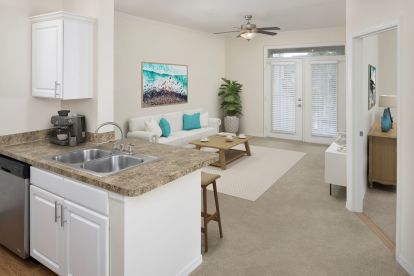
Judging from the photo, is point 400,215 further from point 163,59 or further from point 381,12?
point 163,59

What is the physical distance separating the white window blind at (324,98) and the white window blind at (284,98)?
516 millimetres

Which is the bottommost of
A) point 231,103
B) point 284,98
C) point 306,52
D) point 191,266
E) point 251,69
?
point 191,266

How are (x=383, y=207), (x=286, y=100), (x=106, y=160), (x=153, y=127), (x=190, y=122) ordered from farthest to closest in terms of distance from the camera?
(x=286, y=100)
(x=190, y=122)
(x=153, y=127)
(x=383, y=207)
(x=106, y=160)

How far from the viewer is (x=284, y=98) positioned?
827cm

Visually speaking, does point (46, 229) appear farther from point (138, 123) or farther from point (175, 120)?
point (175, 120)

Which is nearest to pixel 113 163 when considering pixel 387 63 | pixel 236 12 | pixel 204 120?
pixel 236 12

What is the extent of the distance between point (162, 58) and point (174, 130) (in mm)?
1547

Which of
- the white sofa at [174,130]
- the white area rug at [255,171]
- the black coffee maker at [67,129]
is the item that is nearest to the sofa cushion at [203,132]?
the white sofa at [174,130]

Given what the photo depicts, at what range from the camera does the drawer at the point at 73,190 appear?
2.00 meters

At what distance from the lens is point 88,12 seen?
3.05 m

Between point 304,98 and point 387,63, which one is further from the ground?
point 387,63

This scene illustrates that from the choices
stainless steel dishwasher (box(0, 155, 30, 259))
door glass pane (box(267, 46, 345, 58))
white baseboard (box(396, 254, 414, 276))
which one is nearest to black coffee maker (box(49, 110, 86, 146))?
stainless steel dishwasher (box(0, 155, 30, 259))

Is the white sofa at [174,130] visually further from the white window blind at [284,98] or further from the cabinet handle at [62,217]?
the cabinet handle at [62,217]

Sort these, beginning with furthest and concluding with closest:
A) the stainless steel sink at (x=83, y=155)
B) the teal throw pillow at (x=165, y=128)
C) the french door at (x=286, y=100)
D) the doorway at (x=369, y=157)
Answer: the french door at (x=286, y=100), the teal throw pillow at (x=165, y=128), the doorway at (x=369, y=157), the stainless steel sink at (x=83, y=155)
